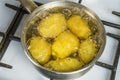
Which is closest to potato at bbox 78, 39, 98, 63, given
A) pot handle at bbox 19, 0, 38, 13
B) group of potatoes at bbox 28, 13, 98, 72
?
group of potatoes at bbox 28, 13, 98, 72

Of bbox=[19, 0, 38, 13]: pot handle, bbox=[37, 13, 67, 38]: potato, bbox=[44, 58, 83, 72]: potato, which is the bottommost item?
bbox=[44, 58, 83, 72]: potato

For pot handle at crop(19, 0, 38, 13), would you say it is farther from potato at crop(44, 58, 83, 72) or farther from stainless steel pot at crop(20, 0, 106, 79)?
potato at crop(44, 58, 83, 72)

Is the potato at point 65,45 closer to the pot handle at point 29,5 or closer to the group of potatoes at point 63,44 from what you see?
the group of potatoes at point 63,44

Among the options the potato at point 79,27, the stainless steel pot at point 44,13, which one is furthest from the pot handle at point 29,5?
the potato at point 79,27

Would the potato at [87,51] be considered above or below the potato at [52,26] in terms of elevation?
below

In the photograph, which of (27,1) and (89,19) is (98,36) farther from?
(27,1)

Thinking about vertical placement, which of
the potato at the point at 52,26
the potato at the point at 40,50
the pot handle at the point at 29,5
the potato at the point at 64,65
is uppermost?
the pot handle at the point at 29,5

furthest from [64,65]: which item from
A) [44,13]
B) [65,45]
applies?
[44,13]
